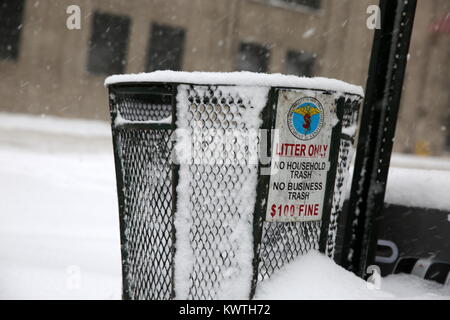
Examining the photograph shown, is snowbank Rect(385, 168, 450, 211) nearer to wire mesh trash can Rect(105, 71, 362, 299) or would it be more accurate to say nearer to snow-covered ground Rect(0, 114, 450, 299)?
snow-covered ground Rect(0, 114, 450, 299)

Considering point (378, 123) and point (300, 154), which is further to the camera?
point (378, 123)

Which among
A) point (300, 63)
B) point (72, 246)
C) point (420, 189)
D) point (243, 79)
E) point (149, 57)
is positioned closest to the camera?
point (243, 79)

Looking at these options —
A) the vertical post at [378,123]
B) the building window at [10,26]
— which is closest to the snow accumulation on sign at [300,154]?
the vertical post at [378,123]

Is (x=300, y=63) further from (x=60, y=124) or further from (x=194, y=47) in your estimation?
(x=60, y=124)

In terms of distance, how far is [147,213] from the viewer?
179 centimetres

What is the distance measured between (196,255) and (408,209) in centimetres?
94

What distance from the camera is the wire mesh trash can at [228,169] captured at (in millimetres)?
1587

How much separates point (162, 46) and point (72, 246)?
474 inches

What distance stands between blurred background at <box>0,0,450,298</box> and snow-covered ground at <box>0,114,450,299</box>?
0.24ft

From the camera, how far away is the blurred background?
8188 mm

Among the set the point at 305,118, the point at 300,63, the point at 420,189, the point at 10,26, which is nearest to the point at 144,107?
the point at 305,118

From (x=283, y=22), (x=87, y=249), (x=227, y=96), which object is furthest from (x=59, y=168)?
(x=283, y=22)

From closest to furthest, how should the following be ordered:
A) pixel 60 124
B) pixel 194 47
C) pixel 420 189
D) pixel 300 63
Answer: pixel 420 189 → pixel 60 124 → pixel 194 47 → pixel 300 63

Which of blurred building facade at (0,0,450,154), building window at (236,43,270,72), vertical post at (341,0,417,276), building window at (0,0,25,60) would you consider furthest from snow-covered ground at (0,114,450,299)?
building window at (236,43,270,72)
